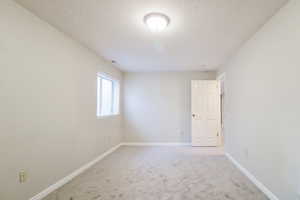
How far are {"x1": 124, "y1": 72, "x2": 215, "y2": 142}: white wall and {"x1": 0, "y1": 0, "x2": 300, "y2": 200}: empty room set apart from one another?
1.16 m

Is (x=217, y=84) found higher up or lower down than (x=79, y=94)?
higher up

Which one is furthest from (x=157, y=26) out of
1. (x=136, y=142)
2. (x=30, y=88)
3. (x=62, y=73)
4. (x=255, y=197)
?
(x=136, y=142)

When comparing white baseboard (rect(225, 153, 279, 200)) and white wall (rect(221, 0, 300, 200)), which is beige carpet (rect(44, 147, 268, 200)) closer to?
white baseboard (rect(225, 153, 279, 200))

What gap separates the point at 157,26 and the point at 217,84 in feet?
11.5

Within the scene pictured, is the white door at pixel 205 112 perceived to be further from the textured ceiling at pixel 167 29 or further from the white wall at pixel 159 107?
the textured ceiling at pixel 167 29

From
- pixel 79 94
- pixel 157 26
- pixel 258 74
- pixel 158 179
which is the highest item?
pixel 157 26

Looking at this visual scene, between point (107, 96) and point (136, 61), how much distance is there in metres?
1.29

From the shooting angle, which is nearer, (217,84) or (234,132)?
(234,132)

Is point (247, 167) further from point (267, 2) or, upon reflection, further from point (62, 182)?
point (62, 182)

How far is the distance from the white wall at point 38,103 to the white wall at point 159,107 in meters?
2.23

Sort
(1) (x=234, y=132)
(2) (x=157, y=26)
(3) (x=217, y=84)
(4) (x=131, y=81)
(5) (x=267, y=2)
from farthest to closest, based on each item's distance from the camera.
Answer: (4) (x=131, y=81) → (3) (x=217, y=84) → (1) (x=234, y=132) → (2) (x=157, y=26) → (5) (x=267, y=2)

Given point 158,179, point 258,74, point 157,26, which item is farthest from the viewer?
point 158,179

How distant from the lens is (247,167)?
286 cm

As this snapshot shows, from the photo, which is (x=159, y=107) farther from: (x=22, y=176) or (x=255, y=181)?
(x=22, y=176)
